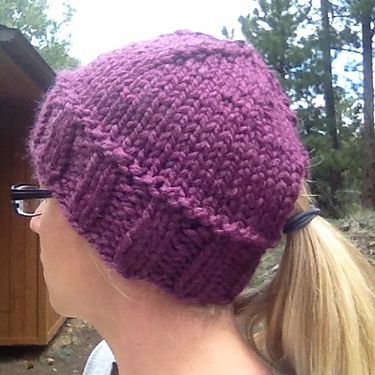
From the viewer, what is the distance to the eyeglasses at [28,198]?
1.44m

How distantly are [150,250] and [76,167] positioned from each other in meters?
0.20

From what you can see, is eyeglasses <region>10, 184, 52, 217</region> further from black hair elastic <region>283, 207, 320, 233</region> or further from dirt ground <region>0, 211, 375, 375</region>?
dirt ground <region>0, 211, 375, 375</region>

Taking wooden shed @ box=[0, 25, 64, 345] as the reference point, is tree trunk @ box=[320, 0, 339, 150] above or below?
above

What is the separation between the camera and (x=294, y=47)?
31.5ft

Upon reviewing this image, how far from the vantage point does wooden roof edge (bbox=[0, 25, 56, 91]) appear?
12.9 feet

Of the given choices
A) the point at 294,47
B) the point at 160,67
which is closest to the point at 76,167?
the point at 160,67

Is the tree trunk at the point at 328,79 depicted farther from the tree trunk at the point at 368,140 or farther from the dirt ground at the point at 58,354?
the dirt ground at the point at 58,354

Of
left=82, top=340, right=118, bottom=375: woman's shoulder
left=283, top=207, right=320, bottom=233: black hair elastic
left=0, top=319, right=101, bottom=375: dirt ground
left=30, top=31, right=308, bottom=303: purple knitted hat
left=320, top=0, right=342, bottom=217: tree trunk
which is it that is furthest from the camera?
left=320, top=0, right=342, bottom=217: tree trunk

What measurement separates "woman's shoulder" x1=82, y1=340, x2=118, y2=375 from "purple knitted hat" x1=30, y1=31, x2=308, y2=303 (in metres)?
0.35

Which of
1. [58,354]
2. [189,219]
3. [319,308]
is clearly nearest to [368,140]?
[58,354]

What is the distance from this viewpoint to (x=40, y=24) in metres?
10.4

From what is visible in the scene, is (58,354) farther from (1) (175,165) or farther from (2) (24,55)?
(1) (175,165)

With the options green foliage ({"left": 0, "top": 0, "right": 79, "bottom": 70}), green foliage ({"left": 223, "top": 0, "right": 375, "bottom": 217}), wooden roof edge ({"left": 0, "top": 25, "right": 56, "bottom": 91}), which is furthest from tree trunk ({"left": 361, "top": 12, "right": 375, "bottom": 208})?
wooden roof edge ({"left": 0, "top": 25, "right": 56, "bottom": 91})

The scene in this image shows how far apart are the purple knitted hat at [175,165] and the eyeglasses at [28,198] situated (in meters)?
0.05
